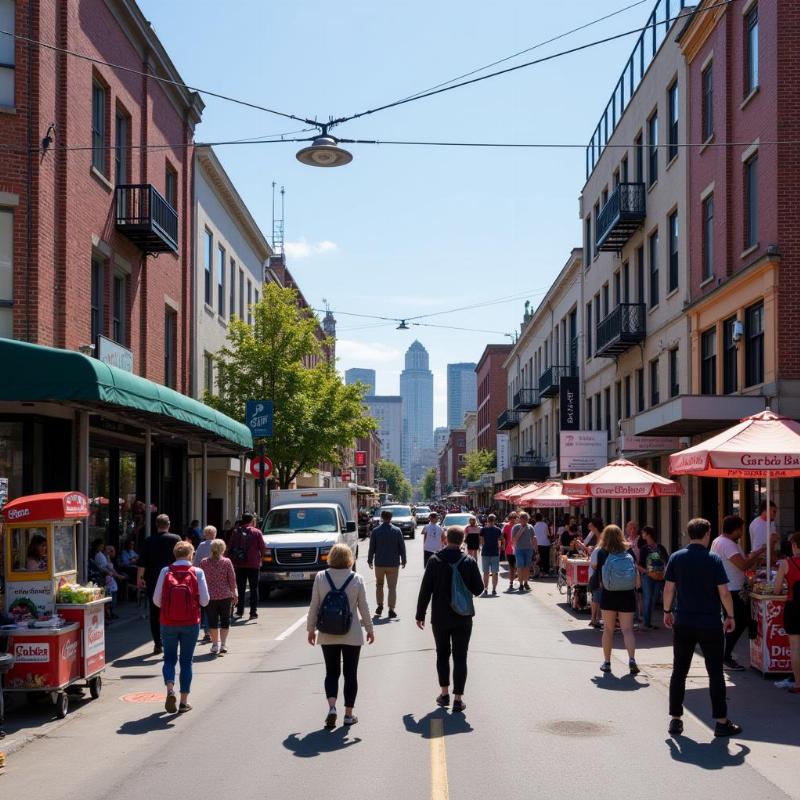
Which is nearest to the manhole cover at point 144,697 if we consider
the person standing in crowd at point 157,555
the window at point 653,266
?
the person standing in crowd at point 157,555

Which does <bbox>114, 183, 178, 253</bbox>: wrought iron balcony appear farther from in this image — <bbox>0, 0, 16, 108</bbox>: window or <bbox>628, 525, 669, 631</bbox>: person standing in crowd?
<bbox>628, 525, 669, 631</bbox>: person standing in crowd

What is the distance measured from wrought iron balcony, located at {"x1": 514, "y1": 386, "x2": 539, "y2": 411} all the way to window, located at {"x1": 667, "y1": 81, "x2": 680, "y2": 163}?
31722mm

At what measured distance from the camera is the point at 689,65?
26.1 metres

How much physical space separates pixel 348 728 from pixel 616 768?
2.62 m

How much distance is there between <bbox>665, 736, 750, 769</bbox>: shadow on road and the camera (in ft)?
26.2

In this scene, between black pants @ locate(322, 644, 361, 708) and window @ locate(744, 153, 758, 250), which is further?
window @ locate(744, 153, 758, 250)

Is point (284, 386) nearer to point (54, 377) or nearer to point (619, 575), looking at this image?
point (54, 377)

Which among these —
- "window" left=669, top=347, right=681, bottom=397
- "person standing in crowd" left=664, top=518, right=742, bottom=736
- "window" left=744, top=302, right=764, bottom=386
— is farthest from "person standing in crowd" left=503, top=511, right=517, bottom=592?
"person standing in crowd" left=664, top=518, right=742, bottom=736

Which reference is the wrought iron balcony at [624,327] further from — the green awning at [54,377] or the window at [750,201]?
the green awning at [54,377]

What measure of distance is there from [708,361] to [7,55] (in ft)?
55.0

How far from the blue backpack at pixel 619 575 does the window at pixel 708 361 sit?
1253 centimetres

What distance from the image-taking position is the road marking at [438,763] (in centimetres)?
703

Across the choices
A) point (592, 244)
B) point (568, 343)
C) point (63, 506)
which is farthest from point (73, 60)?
point (568, 343)

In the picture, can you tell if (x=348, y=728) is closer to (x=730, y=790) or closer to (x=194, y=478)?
(x=730, y=790)
